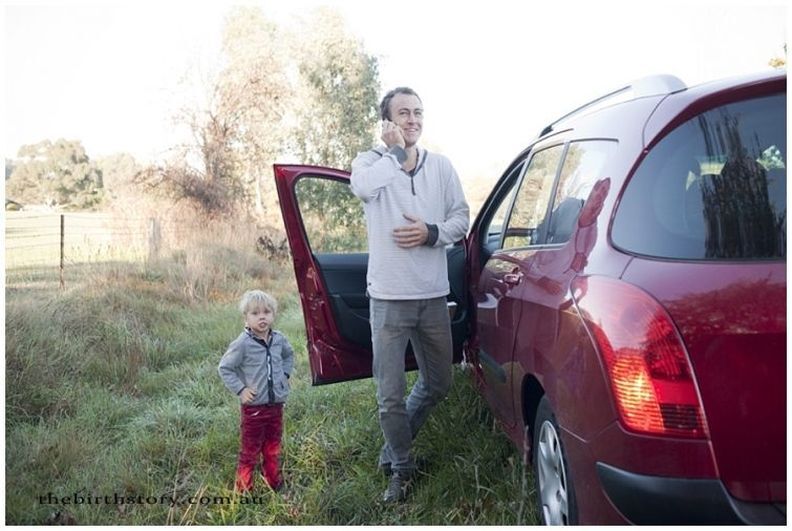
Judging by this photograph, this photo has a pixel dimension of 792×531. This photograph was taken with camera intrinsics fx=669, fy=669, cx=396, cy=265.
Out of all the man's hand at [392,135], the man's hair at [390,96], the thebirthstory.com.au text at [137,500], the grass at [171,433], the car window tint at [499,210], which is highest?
the man's hair at [390,96]

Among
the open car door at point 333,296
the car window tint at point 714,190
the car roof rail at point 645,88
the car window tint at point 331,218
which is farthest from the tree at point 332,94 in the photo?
the car window tint at point 714,190

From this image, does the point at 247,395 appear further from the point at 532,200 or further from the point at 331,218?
the point at 331,218

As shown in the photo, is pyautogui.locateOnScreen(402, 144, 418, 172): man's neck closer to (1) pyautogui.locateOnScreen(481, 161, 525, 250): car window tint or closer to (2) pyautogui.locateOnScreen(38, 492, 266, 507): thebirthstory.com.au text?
(1) pyautogui.locateOnScreen(481, 161, 525, 250): car window tint

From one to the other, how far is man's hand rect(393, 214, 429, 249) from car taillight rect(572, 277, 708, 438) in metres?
1.20

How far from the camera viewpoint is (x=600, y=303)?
69.4 inches

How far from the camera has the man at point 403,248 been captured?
2867 millimetres

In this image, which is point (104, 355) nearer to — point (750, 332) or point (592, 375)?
point (592, 375)

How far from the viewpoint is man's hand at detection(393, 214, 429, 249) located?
283cm

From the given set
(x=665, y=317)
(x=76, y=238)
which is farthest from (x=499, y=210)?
(x=76, y=238)

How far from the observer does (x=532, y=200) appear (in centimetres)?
285

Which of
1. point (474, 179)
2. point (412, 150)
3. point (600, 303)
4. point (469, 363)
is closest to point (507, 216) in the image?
point (412, 150)

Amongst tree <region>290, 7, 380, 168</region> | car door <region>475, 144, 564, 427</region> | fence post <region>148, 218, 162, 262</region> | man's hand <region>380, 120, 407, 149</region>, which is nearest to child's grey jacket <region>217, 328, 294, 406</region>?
A: car door <region>475, 144, 564, 427</region>

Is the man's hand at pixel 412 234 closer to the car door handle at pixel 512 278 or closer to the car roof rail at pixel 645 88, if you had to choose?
the car door handle at pixel 512 278

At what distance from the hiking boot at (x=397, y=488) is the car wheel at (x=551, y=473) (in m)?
0.77
